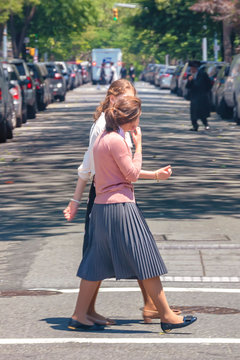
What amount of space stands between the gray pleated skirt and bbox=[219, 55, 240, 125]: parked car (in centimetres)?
2359

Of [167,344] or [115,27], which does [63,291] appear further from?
[115,27]

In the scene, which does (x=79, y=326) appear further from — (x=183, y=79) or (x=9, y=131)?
(x=183, y=79)

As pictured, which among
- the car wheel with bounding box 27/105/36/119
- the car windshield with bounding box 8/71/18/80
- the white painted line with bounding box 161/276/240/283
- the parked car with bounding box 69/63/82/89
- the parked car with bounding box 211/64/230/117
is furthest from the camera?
the parked car with bounding box 69/63/82/89

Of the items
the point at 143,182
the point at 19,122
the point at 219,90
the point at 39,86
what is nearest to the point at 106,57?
the point at 39,86

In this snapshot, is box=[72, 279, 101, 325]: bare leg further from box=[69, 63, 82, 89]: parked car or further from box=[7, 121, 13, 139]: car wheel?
box=[69, 63, 82, 89]: parked car

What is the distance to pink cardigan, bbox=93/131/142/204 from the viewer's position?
22.2 feet

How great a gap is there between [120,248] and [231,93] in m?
26.2

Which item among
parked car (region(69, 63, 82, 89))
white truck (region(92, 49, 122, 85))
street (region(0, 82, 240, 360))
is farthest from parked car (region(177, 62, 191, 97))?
white truck (region(92, 49, 122, 85))

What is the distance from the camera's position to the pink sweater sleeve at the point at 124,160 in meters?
6.75

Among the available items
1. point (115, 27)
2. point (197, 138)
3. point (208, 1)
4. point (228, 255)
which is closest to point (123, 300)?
point (228, 255)

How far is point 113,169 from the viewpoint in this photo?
685 centimetres

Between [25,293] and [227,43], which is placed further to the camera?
[227,43]

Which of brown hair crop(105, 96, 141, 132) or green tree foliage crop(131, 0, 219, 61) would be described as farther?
green tree foliage crop(131, 0, 219, 61)

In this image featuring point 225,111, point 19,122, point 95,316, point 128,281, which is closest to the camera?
point 95,316
